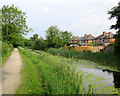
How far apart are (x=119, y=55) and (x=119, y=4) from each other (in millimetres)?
16294

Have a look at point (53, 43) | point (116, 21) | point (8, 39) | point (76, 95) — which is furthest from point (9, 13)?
point (53, 43)

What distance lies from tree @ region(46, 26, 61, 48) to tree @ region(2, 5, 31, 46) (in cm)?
2554

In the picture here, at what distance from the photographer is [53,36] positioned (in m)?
36.2

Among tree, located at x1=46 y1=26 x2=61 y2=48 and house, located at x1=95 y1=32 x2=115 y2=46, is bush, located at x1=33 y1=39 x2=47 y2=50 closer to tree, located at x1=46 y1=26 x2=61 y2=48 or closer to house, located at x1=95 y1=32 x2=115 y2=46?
tree, located at x1=46 y1=26 x2=61 y2=48

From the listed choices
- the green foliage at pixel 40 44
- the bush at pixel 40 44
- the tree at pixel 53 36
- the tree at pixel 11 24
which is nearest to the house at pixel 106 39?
the tree at pixel 53 36

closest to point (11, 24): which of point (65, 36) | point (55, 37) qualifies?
point (55, 37)

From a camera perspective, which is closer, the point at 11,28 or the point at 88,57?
the point at 11,28

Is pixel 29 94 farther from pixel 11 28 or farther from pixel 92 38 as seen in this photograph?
pixel 92 38

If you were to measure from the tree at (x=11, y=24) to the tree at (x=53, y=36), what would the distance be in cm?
2554

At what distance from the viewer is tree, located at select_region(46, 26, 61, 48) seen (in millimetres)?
35500

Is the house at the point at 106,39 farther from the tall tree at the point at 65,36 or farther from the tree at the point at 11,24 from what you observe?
the tree at the point at 11,24

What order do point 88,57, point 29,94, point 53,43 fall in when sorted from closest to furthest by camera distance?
point 29,94
point 88,57
point 53,43

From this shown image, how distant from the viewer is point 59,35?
37062mm

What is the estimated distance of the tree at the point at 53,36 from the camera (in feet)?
116
